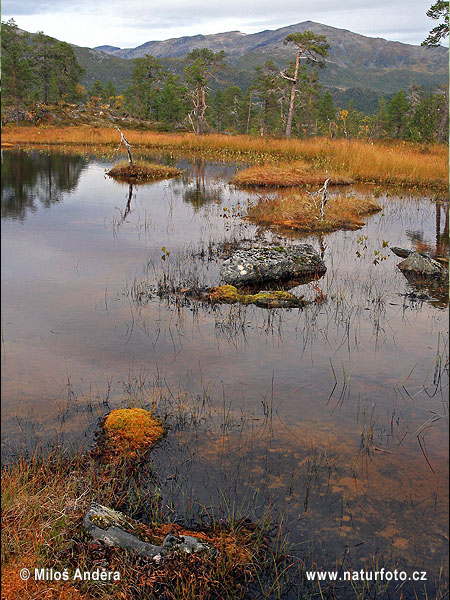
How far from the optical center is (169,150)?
36.6 metres

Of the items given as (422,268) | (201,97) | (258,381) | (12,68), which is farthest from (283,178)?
(12,68)

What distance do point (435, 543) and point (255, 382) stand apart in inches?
109

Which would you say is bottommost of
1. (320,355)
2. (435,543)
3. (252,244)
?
(435,543)

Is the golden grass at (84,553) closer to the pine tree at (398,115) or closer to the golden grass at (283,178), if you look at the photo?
the golden grass at (283,178)

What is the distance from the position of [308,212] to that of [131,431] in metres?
12.1

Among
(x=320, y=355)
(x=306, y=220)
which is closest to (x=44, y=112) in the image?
(x=306, y=220)

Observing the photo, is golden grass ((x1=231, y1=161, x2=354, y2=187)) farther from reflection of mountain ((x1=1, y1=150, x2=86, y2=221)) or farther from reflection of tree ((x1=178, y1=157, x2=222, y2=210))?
reflection of mountain ((x1=1, y1=150, x2=86, y2=221))

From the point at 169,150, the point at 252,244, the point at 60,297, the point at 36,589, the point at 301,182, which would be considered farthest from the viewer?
the point at 169,150

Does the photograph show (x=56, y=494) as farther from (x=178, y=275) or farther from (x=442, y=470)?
(x=178, y=275)

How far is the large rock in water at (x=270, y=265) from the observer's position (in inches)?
383

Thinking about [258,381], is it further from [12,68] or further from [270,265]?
[12,68]

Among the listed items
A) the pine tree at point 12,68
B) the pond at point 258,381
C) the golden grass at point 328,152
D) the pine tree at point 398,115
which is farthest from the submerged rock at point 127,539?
the pine tree at point 398,115

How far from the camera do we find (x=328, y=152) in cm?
2766

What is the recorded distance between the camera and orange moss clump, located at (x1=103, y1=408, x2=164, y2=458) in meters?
Answer: 4.88
